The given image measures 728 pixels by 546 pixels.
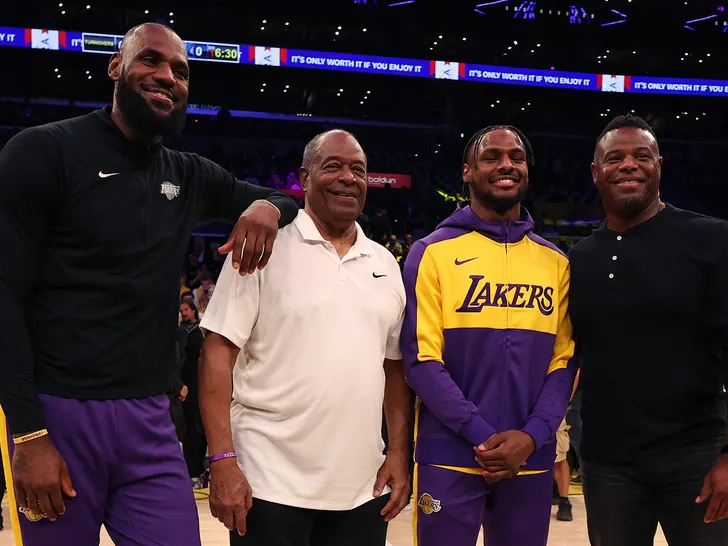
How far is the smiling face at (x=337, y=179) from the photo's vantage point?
→ 7.74 ft

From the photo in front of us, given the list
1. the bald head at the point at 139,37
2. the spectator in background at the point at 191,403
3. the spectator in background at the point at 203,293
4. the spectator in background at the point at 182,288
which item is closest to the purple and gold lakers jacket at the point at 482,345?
the spectator in background at the point at 182,288

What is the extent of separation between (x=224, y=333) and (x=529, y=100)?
821 inches

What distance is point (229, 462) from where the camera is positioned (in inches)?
84.0

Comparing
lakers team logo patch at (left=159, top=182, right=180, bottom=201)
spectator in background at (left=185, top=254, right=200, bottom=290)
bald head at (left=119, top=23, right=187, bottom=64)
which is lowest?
spectator in background at (left=185, top=254, right=200, bottom=290)

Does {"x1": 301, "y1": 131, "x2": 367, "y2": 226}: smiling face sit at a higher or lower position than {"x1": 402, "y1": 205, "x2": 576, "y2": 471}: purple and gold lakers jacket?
higher

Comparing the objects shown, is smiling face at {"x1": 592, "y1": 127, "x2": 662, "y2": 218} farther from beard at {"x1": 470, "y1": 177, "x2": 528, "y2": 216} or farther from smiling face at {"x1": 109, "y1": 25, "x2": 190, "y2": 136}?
smiling face at {"x1": 109, "y1": 25, "x2": 190, "y2": 136}

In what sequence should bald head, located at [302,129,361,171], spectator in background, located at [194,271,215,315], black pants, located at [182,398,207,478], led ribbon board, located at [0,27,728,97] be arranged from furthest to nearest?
1. led ribbon board, located at [0,27,728,97]
2. spectator in background, located at [194,271,215,315]
3. black pants, located at [182,398,207,478]
4. bald head, located at [302,129,361,171]

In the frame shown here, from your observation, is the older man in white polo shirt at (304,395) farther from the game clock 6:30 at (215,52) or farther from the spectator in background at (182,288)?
the game clock 6:30 at (215,52)

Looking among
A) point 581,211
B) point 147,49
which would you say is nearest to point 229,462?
point 147,49

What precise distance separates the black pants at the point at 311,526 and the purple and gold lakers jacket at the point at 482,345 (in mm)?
287

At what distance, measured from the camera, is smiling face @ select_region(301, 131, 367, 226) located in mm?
2359

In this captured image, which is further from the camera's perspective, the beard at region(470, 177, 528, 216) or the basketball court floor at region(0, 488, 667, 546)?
the basketball court floor at region(0, 488, 667, 546)

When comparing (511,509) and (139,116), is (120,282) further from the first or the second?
(511,509)

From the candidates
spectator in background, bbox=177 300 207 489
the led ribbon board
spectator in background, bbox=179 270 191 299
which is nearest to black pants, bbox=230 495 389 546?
spectator in background, bbox=179 270 191 299
